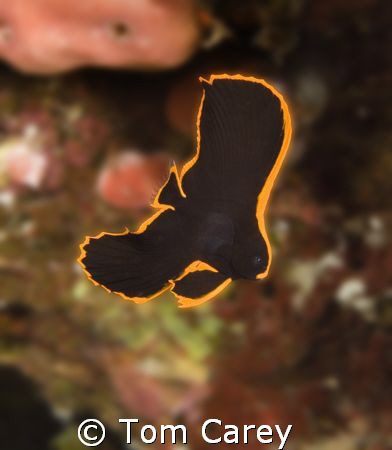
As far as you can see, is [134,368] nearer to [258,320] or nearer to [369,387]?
[258,320]

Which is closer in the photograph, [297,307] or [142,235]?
[142,235]

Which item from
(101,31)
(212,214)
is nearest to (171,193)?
(212,214)

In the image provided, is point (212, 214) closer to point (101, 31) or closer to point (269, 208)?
point (101, 31)

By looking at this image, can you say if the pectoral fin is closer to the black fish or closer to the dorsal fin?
the black fish

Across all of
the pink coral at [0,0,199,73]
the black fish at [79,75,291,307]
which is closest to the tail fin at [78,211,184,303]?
the black fish at [79,75,291,307]

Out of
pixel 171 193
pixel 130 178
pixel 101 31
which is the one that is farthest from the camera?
pixel 130 178

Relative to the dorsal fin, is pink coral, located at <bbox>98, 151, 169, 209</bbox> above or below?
above

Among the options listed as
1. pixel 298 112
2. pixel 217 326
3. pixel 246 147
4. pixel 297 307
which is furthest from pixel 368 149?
pixel 246 147
